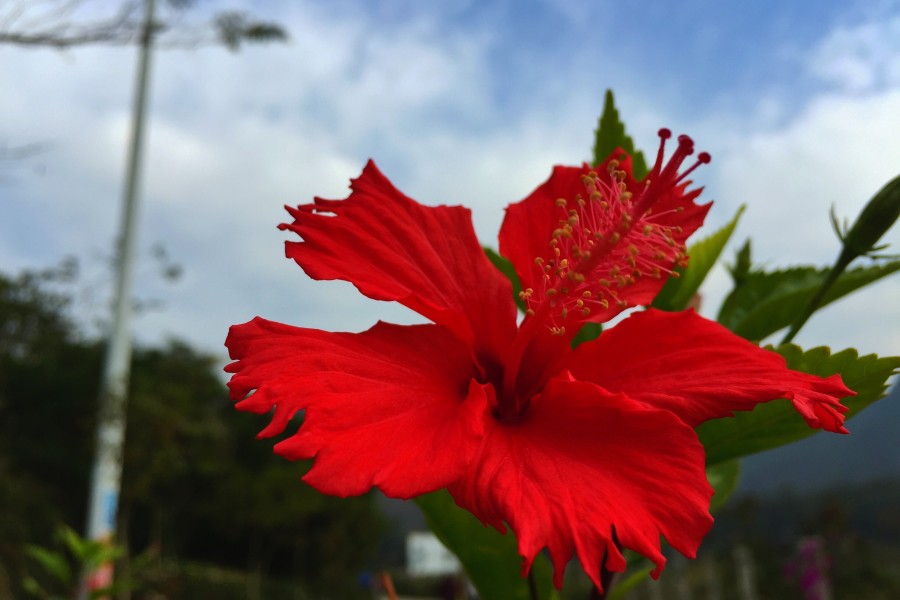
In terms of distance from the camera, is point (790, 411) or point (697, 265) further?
point (697, 265)

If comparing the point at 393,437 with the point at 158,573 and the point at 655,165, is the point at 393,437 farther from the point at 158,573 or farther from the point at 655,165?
the point at 158,573

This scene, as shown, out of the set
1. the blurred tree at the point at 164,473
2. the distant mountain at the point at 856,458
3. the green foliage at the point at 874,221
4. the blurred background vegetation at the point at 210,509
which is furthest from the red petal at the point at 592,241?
the distant mountain at the point at 856,458

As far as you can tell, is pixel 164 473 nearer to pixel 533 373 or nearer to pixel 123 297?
pixel 123 297

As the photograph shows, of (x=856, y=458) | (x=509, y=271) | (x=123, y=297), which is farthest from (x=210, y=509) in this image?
(x=509, y=271)

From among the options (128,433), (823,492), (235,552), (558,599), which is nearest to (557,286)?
(558,599)

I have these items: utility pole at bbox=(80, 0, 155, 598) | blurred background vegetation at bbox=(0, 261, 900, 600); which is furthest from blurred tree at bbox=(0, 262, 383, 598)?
utility pole at bbox=(80, 0, 155, 598)

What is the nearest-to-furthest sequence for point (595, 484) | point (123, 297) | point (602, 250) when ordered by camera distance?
point (595, 484), point (602, 250), point (123, 297)
